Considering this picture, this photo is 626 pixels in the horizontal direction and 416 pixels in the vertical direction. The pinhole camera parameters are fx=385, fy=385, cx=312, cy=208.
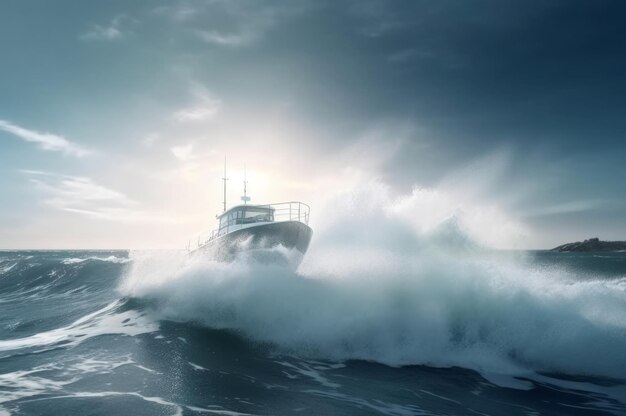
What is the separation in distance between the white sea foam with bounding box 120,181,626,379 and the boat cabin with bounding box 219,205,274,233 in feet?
14.6

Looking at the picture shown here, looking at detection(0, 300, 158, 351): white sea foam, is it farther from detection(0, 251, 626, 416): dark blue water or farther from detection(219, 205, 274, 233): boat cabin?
detection(219, 205, 274, 233): boat cabin

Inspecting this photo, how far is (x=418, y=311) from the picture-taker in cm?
1429

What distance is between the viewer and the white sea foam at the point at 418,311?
12.5 metres

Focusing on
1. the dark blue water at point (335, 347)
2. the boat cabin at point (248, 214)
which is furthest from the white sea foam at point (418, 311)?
the boat cabin at point (248, 214)

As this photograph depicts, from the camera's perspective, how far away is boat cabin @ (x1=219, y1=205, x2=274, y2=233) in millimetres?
22359

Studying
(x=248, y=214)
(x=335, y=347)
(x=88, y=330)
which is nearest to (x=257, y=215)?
(x=248, y=214)

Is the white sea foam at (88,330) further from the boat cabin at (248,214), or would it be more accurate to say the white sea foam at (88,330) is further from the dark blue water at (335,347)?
the boat cabin at (248,214)

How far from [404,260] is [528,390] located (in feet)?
23.4

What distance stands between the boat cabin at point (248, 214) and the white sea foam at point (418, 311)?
4.46 meters

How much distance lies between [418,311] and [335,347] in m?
3.53

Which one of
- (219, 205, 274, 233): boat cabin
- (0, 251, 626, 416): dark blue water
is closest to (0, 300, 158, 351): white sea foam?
(0, 251, 626, 416): dark blue water

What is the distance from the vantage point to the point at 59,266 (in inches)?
1757

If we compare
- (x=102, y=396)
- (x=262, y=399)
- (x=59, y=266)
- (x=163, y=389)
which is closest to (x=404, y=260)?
(x=262, y=399)

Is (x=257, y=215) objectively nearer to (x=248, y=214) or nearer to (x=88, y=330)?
(x=248, y=214)
